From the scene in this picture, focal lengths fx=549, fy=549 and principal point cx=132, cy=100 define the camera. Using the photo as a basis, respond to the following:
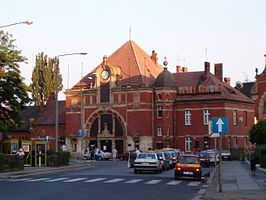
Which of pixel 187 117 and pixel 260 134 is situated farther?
pixel 187 117

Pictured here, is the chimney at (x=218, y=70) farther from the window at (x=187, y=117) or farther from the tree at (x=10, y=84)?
the tree at (x=10, y=84)

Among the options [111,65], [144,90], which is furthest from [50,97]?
[144,90]

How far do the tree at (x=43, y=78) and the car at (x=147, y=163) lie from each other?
60.3 m

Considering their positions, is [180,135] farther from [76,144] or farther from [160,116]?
[76,144]

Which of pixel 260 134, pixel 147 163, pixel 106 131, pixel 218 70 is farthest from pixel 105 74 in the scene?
pixel 147 163

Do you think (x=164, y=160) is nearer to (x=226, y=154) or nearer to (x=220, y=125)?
(x=220, y=125)

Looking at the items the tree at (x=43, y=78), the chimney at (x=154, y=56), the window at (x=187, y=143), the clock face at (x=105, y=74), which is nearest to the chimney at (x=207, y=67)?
the chimney at (x=154, y=56)

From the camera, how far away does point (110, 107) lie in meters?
91.4

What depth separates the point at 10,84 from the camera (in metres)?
50.1

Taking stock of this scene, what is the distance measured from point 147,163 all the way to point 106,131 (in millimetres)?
50766

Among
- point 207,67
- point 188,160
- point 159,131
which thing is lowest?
point 188,160

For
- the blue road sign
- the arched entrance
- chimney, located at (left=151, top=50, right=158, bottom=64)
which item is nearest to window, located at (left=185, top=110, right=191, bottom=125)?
the arched entrance

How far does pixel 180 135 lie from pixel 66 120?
20.5 meters

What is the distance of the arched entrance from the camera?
9056 centimetres
